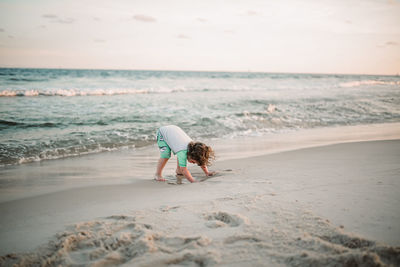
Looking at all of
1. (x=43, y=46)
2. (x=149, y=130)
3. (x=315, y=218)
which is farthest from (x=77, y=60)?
(x=315, y=218)

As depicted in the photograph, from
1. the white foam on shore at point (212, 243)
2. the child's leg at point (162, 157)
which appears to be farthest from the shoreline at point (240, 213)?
the child's leg at point (162, 157)

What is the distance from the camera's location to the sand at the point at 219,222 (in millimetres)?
2068

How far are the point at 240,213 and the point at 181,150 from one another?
1987mm

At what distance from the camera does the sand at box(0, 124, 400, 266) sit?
207cm

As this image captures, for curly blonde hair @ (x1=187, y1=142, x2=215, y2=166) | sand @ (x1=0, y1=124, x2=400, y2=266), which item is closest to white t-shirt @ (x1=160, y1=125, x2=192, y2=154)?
curly blonde hair @ (x1=187, y1=142, x2=215, y2=166)

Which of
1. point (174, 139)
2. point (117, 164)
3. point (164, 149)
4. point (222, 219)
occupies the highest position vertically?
point (174, 139)

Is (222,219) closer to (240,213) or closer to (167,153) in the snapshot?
(240,213)

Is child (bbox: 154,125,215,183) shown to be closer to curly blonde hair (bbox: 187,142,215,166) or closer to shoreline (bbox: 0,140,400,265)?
curly blonde hair (bbox: 187,142,215,166)

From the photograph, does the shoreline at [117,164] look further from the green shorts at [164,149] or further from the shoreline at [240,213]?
the green shorts at [164,149]

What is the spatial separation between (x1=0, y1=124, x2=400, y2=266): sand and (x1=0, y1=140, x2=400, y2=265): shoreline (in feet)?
0.03

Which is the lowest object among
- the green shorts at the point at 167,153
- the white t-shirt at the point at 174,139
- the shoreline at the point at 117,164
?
the shoreline at the point at 117,164

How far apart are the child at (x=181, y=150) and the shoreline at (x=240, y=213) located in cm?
36

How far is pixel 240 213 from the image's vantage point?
279 centimetres


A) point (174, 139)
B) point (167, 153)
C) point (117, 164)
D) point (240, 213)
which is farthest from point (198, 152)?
point (117, 164)
